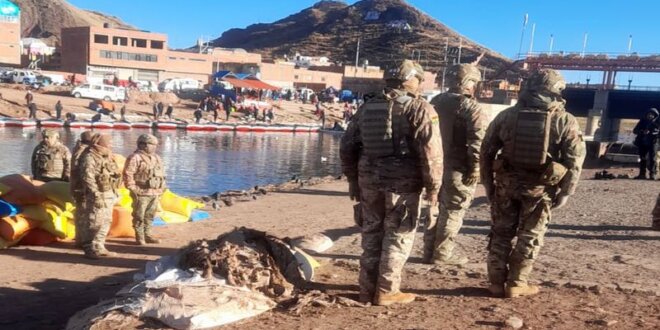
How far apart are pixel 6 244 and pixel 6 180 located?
0.89 metres

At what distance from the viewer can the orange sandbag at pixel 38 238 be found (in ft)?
25.8

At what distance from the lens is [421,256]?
22.2ft

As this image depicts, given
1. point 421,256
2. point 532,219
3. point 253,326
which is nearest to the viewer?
point 253,326

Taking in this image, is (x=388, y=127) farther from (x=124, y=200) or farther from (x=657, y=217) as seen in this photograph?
(x=124, y=200)

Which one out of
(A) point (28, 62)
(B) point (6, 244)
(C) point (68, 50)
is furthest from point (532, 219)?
(A) point (28, 62)

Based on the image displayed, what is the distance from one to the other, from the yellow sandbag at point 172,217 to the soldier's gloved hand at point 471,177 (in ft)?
18.3

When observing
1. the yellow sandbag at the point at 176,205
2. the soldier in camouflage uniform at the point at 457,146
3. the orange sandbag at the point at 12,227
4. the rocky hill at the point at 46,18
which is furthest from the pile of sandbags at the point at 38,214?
the rocky hill at the point at 46,18

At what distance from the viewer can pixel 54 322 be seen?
199 inches

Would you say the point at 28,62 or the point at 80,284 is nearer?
the point at 80,284

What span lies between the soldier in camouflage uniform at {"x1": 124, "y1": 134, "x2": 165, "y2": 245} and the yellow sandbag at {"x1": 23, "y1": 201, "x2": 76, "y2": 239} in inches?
33.4

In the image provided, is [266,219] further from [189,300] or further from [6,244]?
[189,300]

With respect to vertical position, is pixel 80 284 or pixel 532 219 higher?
pixel 532 219

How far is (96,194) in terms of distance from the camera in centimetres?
725

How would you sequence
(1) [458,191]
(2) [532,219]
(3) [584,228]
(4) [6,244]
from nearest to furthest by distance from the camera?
(2) [532,219] → (1) [458,191] → (4) [6,244] → (3) [584,228]
